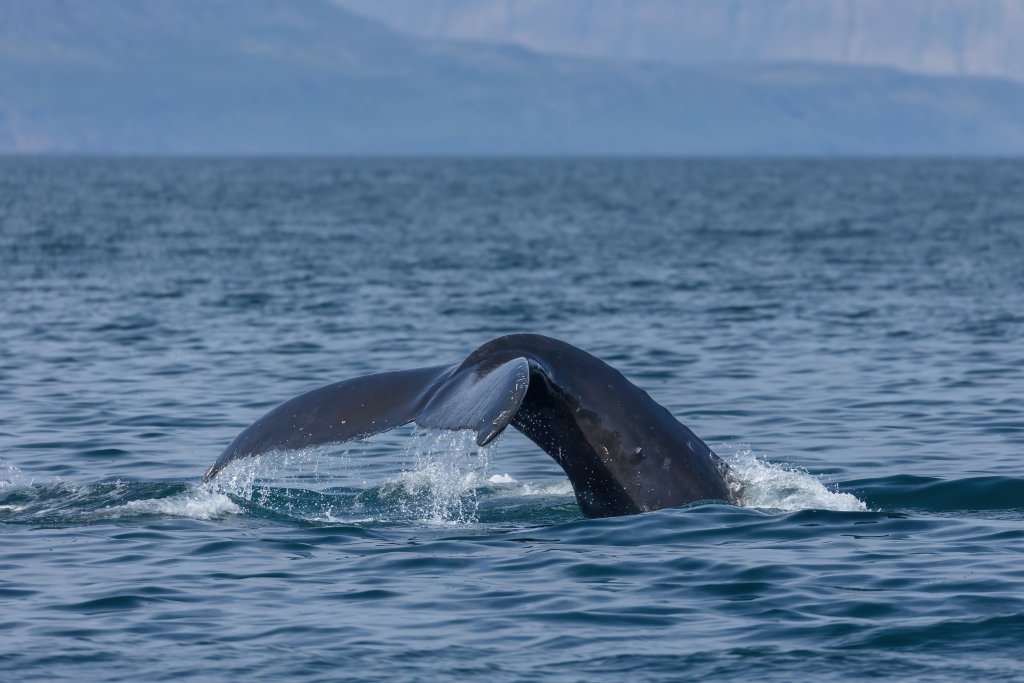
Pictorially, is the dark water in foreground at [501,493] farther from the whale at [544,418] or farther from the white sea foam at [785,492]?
the whale at [544,418]

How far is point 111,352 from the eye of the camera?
71.3ft

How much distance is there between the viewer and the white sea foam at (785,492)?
39.4ft

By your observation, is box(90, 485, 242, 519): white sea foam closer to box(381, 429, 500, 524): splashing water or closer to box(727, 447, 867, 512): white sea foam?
box(381, 429, 500, 524): splashing water

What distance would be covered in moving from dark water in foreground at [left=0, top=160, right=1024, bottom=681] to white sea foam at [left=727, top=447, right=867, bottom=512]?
5 centimetres

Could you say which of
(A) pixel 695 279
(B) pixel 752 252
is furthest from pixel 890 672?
(B) pixel 752 252

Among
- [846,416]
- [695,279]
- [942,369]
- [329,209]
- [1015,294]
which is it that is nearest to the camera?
[846,416]

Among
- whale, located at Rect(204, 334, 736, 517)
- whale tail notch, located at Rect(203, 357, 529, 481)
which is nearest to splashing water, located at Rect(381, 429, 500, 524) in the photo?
whale, located at Rect(204, 334, 736, 517)

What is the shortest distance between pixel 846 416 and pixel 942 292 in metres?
13.5

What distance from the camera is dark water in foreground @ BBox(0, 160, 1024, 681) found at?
8828 millimetres

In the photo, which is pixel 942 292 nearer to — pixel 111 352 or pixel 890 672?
pixel 111 352

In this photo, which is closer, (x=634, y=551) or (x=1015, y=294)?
(x=634, y=551)

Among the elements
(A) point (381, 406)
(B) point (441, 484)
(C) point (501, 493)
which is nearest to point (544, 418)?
(A) point (381, 406)

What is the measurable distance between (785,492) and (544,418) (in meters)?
3.23

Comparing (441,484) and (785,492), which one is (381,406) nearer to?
(441,484)
